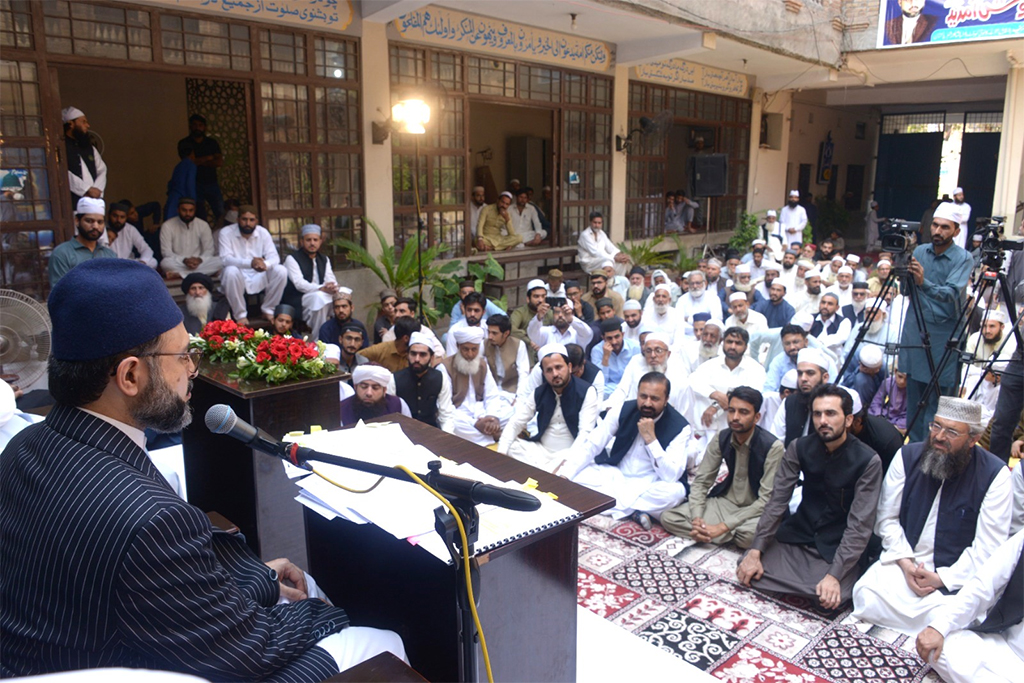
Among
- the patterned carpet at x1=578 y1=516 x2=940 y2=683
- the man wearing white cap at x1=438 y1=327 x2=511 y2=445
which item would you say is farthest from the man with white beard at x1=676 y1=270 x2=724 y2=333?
the patterned carpet at x1=578 y1=516 x2=940 y2=683

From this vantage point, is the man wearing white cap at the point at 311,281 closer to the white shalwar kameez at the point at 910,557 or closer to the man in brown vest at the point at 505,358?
the man in brown vest at the point at 505,358

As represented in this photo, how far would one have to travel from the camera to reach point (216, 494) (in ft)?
10.1

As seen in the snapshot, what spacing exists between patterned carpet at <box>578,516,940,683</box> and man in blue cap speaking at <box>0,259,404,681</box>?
219cm

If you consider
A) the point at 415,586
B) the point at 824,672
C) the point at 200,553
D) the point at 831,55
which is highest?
the point at 831,55

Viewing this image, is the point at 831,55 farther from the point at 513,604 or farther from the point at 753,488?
the point at 513,604

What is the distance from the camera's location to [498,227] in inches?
373

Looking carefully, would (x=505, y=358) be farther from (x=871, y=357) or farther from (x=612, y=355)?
(x=871, y=357)

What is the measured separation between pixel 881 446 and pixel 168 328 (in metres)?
3.75

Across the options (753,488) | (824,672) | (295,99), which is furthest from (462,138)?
(824,672)

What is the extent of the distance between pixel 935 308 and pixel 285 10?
18.6 feet

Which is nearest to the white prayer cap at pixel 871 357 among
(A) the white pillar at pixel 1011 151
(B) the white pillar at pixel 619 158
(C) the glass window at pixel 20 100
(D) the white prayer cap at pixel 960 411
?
(D) the white prayer cap at pixel 960 411

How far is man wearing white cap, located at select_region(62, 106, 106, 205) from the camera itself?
563cm

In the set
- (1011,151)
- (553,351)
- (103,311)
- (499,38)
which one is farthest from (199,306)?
(1011,151)

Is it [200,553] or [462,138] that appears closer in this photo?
[200,553]
